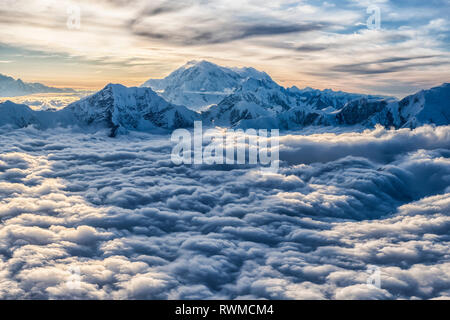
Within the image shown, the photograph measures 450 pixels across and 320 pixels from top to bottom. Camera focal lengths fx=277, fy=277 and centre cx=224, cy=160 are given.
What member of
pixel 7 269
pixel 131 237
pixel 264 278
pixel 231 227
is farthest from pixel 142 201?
pixel 264 278

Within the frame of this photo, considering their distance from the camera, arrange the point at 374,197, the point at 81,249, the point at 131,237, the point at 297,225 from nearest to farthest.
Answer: the point at 81,249, the point at 131,237, the point at 297,225, the point at 374,197

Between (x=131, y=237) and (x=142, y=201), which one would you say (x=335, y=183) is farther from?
(x=131, y=237)

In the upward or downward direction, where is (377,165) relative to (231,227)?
upward
